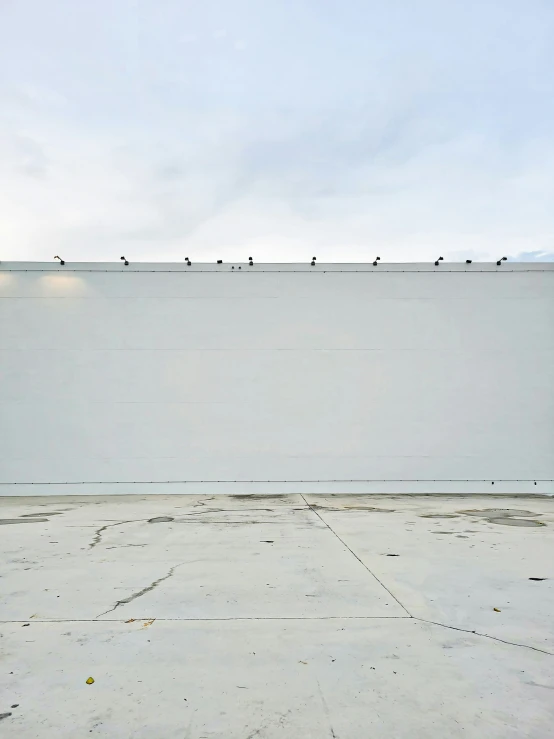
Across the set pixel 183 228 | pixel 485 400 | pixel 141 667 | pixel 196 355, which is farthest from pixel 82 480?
pixel 485 400

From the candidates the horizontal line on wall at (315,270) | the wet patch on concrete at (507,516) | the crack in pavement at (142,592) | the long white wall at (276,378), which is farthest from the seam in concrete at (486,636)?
the horizontal line on wall at (315,270)

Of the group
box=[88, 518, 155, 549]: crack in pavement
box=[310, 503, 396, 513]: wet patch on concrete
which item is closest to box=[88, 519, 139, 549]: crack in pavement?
box=[88, 518, 155, 549]: crack in pavement

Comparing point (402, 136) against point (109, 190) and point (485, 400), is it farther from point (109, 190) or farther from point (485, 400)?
point (109, 190)

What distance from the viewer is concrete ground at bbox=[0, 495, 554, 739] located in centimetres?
188

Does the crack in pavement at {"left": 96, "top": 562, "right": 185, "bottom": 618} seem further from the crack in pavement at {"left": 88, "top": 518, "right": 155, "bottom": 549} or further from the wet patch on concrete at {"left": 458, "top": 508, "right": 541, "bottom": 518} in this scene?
the wet patch on concrete at {"left": 458, "top": 508, "right": 541, "bottom": 518}

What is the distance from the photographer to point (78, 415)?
1015cm

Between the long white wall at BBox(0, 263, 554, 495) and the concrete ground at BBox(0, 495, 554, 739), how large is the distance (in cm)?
421

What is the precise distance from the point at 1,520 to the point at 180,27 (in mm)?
9869

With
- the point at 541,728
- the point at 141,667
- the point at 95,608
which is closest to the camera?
the point at 541,728

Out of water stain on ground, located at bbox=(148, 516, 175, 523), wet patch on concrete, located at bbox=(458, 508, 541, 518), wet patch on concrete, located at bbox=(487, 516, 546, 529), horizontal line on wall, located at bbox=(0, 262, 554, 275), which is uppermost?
horizontal line on wall, located at bbox=(0, 262, 554, 275)

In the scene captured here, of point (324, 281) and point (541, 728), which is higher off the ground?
point (324, 281)

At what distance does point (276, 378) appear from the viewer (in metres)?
10.3

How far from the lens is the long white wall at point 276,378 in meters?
10.0

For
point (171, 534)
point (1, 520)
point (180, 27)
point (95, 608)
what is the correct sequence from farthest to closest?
point (180, 27), point (1, 520), point (171, 534), point (95, 608)
